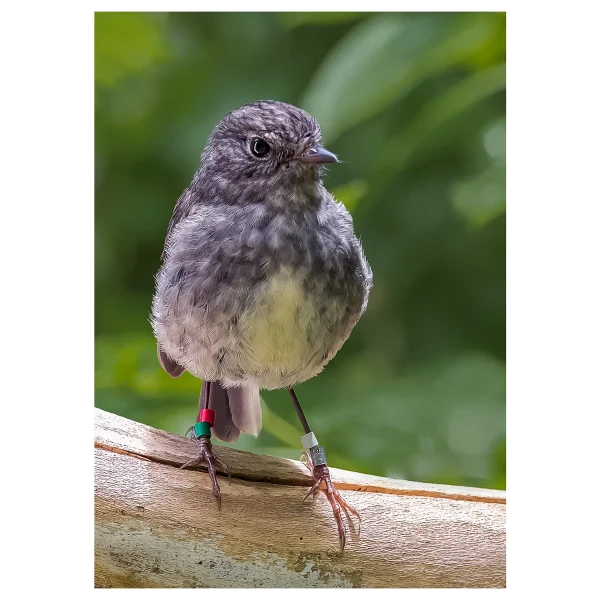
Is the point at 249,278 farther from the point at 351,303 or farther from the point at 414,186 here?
the point at 414,186

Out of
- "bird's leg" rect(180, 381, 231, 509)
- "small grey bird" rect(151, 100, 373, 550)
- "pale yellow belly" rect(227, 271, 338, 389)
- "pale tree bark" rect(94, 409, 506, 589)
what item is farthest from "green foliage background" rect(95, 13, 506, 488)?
"pale yellow belly" rect(227, 271, 338, 389)

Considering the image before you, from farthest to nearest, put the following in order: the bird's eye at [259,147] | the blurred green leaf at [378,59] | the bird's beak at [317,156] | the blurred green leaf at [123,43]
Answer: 1. the blurred green leaf at [378,59]
2. the blurred green leaf at [123,43]
3. the bird's eye at [259,147]
4. the bird's beak at [317,156]

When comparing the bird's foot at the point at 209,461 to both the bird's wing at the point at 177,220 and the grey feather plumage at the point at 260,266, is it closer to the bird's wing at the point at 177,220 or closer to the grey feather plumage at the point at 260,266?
the grey feather plumage at the point at 260,266

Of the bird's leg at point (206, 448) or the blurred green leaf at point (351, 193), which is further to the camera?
the blurred green leaf at point (351, 193)

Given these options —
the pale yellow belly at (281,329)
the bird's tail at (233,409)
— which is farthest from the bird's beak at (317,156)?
the bird's tail at (233,409)

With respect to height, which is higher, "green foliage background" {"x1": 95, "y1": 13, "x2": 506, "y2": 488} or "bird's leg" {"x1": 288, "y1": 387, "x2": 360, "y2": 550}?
"green foliage background" {"x1": 95, "y1": 13, "x2": 506, "y2": 488}

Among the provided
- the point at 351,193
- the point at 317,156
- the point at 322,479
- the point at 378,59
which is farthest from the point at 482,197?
the point at 322,479

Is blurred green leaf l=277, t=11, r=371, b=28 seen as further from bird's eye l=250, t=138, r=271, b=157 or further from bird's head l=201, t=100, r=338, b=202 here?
bird's eye l=250, t=138, r=271, b=157
